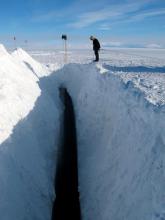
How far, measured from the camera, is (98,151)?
17.5 m

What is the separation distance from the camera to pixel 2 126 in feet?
51.1

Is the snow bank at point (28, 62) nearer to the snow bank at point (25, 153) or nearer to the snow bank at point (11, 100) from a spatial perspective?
the snow bank at point (11, 100)

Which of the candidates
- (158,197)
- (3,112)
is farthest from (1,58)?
(158,197)

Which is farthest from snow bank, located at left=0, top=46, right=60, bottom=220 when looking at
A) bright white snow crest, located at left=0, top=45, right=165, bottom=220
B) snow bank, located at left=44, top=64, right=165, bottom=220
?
snow bank, located at left=44, top=64, right=165, bottom=220

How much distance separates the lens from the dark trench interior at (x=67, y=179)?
47.1 feet

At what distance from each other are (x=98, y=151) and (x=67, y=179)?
81.4 inches

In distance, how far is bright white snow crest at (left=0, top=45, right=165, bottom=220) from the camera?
34.0ft

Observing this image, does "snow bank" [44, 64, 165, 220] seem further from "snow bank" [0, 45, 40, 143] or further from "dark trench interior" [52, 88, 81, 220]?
"snow bank" [0, 45, 40, 143]

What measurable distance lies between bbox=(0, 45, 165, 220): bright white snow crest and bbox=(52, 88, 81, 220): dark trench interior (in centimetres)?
34

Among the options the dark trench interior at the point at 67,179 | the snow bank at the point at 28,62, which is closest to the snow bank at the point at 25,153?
the dark trench interior at the point at 67,179

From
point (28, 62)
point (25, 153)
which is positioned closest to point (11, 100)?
point (25, 153)

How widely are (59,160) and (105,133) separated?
2983 mm

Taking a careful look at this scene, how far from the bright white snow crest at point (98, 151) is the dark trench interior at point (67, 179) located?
1.13 ft

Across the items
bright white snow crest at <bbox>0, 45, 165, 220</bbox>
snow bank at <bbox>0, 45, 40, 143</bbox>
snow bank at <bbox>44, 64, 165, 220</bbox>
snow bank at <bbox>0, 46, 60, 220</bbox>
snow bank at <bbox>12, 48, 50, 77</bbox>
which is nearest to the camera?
snow bank at <bbox>44, 64, 165, 220</bbox>
